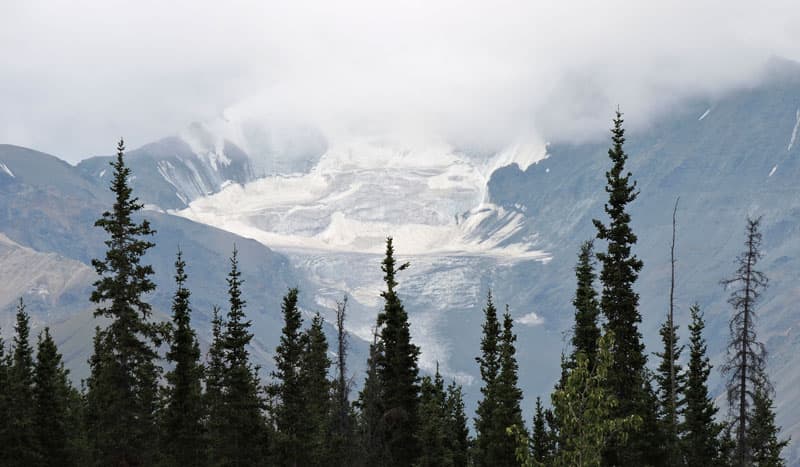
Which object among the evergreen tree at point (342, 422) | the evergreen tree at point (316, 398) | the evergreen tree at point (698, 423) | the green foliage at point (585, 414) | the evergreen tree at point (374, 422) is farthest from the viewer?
the evergreen tree at point (698, 423)

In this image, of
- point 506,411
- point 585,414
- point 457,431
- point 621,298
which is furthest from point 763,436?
point 585,414

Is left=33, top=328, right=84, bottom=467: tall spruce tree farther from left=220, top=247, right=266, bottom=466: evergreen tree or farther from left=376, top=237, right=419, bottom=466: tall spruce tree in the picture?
left=376, top=237, right=419, bottom=466: tall spruce tree

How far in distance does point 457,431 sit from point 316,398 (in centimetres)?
→ 1333

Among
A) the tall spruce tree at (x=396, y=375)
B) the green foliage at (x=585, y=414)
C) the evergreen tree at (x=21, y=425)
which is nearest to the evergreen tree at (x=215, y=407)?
the tall spruce tree at (x=396, y=375)

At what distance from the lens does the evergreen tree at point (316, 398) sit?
6378 cm

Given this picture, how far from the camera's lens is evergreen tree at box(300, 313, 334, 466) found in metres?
63.8

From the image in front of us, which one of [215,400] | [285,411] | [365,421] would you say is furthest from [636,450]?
[215,400]

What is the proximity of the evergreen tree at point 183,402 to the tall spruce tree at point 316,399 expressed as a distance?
6.11 m

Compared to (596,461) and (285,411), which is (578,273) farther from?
(596,461)

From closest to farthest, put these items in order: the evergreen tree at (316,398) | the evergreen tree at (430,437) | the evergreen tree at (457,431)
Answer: the evergreen tree at (430,437)
the evergreen tree at (316,398)
the evergreen tree at (457,431)

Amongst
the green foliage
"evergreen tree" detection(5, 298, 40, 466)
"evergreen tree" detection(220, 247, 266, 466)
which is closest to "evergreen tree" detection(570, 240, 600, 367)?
"evergreen tree" detection(220, 247, 266, 466)

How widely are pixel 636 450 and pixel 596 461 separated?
33720 millimetres

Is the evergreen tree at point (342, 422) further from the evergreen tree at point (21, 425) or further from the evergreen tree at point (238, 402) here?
the evergreen tree at point (21, 425)

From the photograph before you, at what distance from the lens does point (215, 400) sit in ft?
211
